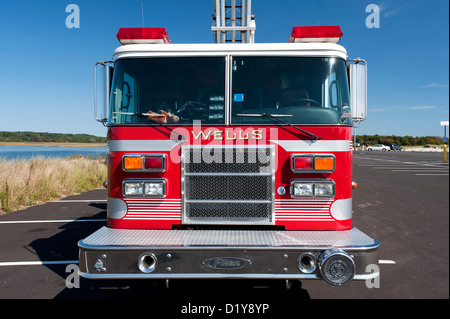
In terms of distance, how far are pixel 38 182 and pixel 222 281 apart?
27.1ft

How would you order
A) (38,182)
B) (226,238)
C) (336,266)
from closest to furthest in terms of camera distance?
1. (336,266)
2. (226,238)
3. (38,182)

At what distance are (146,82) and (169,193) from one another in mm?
1221

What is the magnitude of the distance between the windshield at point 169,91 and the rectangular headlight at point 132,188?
0.62 metres

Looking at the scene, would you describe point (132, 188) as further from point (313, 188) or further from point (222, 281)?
point (313, 188)

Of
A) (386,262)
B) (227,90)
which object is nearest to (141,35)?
(227,90)

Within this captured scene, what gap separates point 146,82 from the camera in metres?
3.48

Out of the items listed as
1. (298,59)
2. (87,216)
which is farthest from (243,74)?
(87,216)

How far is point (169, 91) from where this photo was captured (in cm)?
347

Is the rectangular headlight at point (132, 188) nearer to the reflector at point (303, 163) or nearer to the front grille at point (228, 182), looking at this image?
the front grille at point (228, 182)

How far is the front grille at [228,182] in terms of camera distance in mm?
3137

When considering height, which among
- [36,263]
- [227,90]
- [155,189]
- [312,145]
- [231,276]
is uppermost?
[227,90]

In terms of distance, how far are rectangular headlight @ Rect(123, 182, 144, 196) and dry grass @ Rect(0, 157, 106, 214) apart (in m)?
6.37

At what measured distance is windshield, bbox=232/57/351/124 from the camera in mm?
3318

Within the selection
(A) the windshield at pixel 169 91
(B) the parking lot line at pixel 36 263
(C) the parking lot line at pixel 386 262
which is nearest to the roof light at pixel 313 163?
(A) the windshield at pixel 169 91
